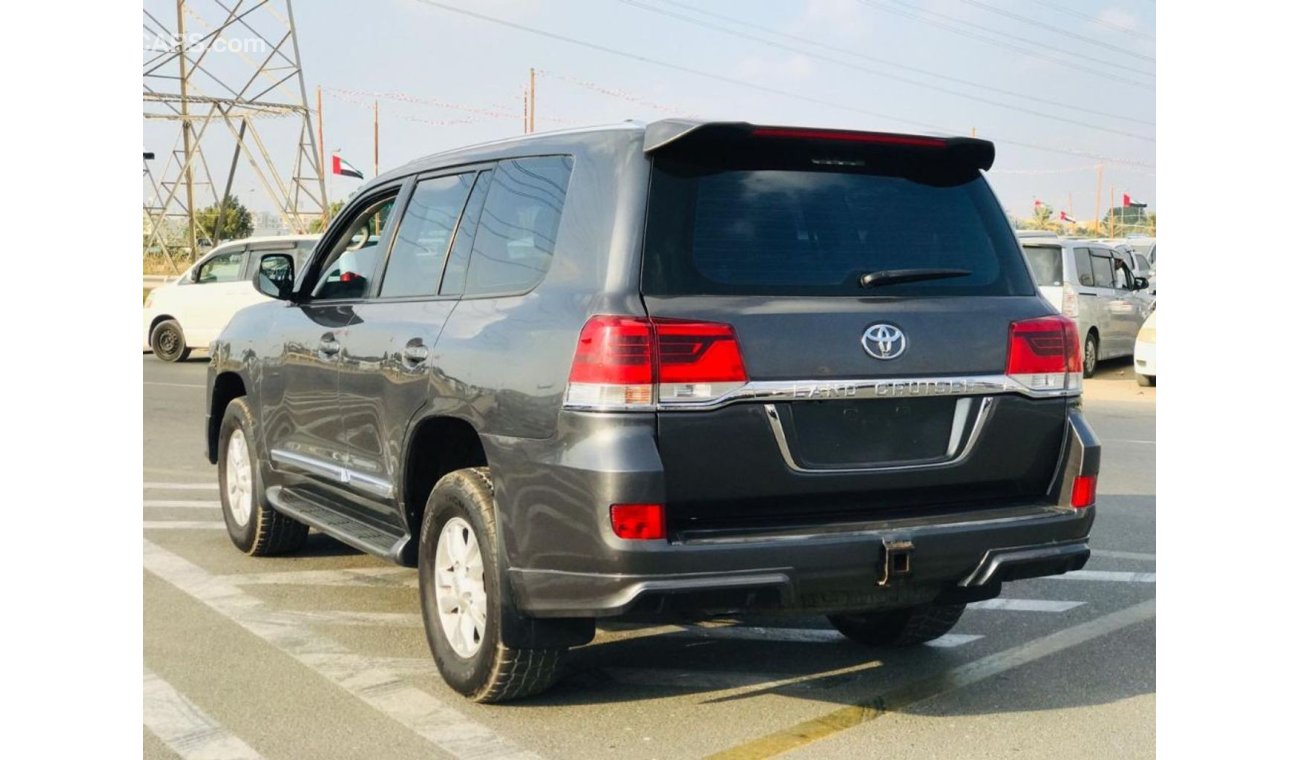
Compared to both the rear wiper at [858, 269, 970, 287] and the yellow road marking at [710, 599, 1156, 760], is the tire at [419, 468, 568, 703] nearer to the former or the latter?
the yellow road marking at [710, 599, 1156, 760]

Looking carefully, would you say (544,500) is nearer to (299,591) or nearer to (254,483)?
(299,591)

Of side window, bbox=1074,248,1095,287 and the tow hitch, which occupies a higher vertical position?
side window, bbox=1074,248,1095,287

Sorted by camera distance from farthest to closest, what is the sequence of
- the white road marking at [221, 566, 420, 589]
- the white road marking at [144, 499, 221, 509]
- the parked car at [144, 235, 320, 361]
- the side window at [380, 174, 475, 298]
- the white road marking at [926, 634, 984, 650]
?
the parked car at [144, 235, 320, 361], the white road marking at [144, 499, 221, 509], the white road marking at [221, 566, 420, 589], the white road marking at [926, 634, 984, 650], the side window at [380, 174, 475, 298]

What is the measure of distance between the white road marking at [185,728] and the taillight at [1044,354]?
2.65 m

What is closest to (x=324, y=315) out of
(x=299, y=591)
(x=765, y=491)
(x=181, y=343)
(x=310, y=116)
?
(x=299, y=591)

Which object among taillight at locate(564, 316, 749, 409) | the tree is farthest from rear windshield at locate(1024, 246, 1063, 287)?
the tree

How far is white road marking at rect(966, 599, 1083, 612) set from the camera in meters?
6.36

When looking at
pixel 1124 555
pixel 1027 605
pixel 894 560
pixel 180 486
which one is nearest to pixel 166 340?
pixel 180 486

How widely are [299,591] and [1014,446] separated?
339cm

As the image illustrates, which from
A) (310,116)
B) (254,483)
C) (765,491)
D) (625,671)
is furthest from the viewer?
(310,116)

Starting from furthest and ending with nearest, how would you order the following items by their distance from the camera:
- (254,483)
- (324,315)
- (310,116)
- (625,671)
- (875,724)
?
(310,116) → (254,483) → (324,315) → (625,671) → (875,724)

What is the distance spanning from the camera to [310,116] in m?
46.5

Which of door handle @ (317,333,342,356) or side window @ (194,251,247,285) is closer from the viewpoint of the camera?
door handle @ (317,333,342,356)

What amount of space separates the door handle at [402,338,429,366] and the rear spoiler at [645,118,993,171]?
1.22 meters
